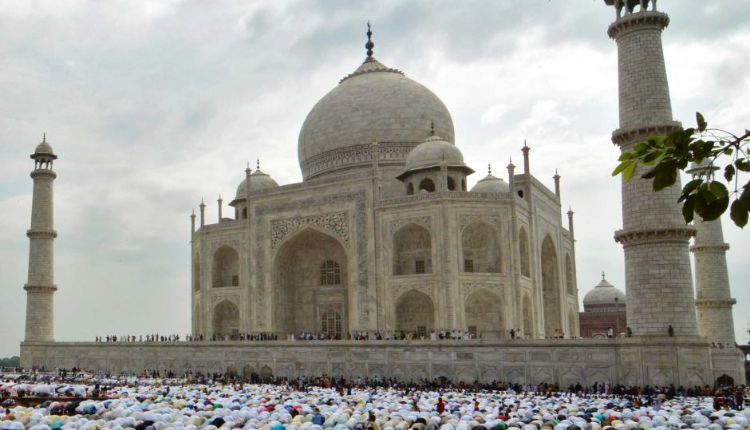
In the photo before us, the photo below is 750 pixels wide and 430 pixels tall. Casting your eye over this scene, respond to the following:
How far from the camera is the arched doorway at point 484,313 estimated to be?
79.9 ft

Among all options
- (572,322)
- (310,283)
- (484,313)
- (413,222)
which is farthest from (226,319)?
(572,322)

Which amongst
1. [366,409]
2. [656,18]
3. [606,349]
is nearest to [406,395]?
[366,409]

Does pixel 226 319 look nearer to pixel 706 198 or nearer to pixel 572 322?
pixel 572 322

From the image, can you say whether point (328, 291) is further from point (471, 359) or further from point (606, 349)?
point (606, 349)

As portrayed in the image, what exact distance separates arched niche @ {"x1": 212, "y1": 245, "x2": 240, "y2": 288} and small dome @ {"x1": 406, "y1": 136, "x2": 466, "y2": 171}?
8068mm

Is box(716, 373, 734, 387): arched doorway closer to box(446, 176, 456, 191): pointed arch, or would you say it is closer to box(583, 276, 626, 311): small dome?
box(446, 176, 456, 191): pointed arch

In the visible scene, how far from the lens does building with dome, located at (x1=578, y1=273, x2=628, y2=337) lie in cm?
3744

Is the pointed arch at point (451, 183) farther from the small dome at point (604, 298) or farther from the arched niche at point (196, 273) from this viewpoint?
the small dome at point (604, 298)

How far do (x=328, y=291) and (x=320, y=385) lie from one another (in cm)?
714

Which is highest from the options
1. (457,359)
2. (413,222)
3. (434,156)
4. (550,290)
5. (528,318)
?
(434,156)

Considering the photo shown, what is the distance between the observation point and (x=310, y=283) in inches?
1112

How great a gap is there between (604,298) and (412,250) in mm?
17124

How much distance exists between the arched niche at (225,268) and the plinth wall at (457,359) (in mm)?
4396

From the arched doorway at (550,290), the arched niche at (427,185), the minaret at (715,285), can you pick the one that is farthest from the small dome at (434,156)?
the minaret at (715,285)
